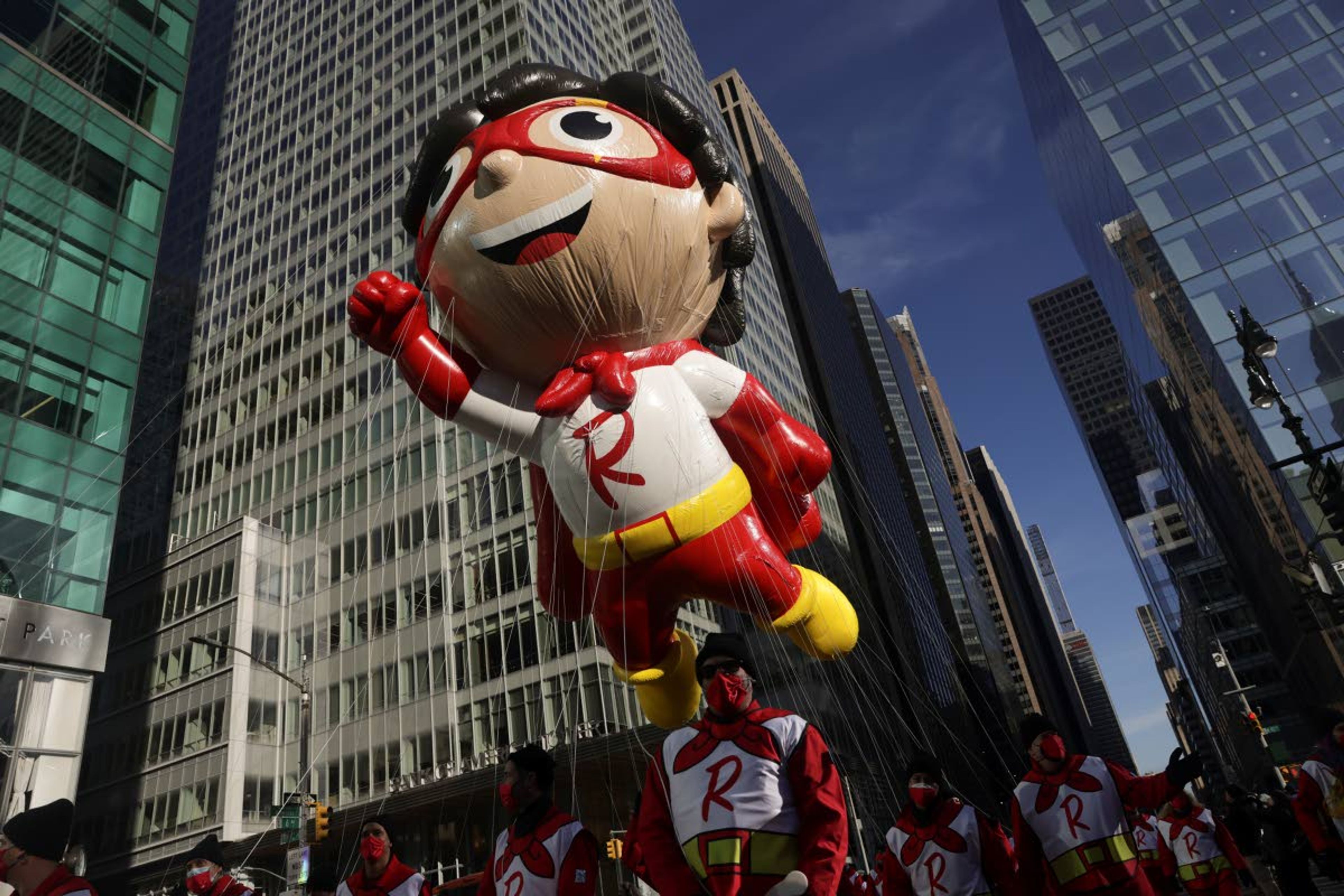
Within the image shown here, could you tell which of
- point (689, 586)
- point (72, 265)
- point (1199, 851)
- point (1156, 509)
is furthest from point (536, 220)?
point (1156, 509)

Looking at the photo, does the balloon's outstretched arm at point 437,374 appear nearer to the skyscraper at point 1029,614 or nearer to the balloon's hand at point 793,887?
the balloon's hand at point 793,887

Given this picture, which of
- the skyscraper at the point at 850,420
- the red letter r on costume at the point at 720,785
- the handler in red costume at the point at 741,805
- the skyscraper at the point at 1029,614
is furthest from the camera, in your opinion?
the skyscraper at the point at 1029,614

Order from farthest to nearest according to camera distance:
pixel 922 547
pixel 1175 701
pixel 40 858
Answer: pixel 1175 701 < pixel 922 547 < pixel 40 858

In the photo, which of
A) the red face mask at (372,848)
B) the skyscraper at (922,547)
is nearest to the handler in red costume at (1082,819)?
the red face mask at (372,848)

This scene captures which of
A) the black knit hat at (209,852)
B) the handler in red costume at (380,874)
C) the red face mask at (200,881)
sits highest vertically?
the black knit hat at (209,852)

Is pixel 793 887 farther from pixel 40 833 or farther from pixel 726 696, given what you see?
pixel 40 833

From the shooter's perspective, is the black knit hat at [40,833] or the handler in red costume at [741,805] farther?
the black knit hat at [40,833]

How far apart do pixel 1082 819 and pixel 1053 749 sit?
1.31 ft

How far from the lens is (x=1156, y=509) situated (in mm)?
87562

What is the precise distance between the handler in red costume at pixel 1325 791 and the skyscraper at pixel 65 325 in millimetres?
18002

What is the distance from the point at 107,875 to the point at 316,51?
43634 mm

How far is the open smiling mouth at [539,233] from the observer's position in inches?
210

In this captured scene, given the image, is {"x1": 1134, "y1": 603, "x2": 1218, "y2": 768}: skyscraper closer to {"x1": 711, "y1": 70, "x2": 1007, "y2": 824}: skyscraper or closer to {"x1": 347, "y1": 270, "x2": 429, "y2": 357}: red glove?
{"x1": 711, "y1": 70, "x2": 1007, "y2": 824}: skyscraper

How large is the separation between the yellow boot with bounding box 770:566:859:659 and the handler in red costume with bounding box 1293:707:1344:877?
3.85 meters
